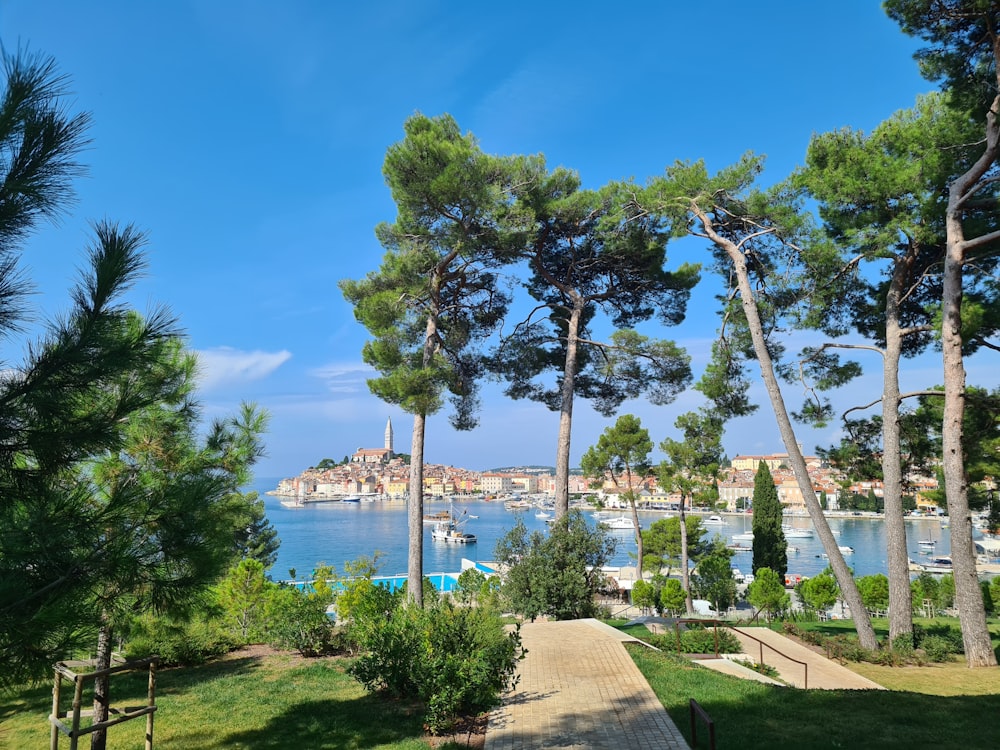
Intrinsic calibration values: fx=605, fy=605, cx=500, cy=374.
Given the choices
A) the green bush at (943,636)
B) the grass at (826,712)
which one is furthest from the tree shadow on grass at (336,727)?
the green bush at (943,636)

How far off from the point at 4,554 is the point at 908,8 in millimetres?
12125

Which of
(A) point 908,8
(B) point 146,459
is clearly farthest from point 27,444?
(A) point 908,8

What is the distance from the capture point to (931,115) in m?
11.2

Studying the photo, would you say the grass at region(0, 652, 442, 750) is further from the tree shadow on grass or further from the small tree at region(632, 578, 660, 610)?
the small tree at region(632, 578, 660, 610)

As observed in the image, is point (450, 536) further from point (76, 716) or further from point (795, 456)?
point (76, 716)

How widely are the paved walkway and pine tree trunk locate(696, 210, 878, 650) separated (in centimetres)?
449

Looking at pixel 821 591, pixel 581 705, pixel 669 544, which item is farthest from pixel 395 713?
pixel 669 544

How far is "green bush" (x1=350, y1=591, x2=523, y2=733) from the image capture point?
560 centimetres

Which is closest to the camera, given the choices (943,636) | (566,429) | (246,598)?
(246,598)

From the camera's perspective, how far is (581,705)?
20.7ft

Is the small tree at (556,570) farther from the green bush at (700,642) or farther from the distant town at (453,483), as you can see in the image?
the distant town at (453,483)

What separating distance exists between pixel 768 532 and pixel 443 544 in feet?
140

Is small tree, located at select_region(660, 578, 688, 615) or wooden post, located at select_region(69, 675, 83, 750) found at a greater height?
wooden post, located at select_region(69, 675, 83, 750)

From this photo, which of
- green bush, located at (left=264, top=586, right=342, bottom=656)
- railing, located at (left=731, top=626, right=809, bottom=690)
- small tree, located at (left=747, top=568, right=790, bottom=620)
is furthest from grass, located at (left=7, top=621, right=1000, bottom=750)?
small tree, located at (left=747, top=568, right=790, bottom=620)
